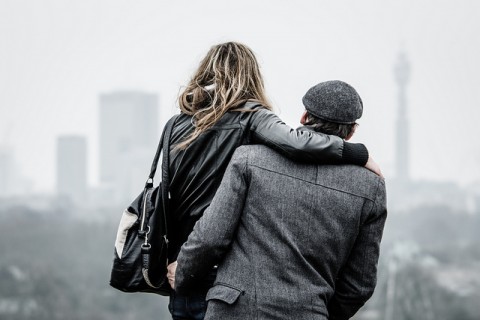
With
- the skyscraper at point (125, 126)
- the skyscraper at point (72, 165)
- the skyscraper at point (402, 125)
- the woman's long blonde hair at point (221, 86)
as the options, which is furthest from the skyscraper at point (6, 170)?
the woman's long blonde hair at point (221, 86)

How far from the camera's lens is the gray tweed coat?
263 cm

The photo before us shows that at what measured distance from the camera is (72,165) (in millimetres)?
162500

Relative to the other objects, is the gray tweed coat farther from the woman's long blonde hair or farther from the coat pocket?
the woman's long blonde hair

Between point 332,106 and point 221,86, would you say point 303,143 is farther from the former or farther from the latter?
point 221,86

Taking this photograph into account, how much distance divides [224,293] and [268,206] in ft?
0.94

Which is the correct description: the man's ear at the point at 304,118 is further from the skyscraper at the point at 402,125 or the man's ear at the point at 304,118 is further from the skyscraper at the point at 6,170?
Answer: the skyscraper at the point at 6,170

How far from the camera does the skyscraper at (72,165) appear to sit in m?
159

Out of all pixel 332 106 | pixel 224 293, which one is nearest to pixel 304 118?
pixel 332 106

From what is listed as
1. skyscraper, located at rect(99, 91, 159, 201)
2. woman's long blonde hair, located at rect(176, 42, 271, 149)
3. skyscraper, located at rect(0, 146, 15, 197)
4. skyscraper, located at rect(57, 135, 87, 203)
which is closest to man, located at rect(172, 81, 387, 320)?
Answer: woman's long blonde hair, located at rect(176, 42, 271, 149)

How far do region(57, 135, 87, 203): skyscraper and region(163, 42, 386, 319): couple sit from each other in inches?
6031

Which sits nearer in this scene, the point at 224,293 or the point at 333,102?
the point at 224,293

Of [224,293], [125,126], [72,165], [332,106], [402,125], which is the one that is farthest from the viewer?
[125,126]

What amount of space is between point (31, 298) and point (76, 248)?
21685 millimetres

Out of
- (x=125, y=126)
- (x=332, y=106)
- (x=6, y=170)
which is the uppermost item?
(x=332, y=106)
